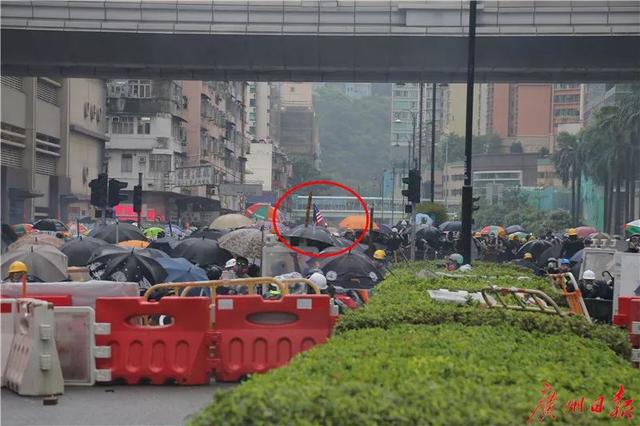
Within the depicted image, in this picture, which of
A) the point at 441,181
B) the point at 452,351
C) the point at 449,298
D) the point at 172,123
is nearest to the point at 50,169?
the point at 172,123

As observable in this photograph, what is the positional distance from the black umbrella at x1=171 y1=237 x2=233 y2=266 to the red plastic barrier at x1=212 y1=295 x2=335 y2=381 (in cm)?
1180

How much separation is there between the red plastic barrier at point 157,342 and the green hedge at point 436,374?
6.33ft

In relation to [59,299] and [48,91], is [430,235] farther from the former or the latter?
[48,91]

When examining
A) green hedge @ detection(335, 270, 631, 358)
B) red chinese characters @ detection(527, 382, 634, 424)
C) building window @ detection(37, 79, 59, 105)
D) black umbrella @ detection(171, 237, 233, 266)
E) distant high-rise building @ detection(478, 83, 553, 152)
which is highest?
distant high-rise building @ detection(478, 83, 553, 152)

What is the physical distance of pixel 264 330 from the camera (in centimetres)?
1302

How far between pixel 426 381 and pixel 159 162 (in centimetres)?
8518

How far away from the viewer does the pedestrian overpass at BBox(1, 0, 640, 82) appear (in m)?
39.5

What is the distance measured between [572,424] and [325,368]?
1746 mm

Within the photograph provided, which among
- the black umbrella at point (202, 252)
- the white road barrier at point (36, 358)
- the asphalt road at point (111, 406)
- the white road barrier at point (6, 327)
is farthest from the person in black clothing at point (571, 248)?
the white road barrier at point (36, 358)

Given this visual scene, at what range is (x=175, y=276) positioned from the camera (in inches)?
762

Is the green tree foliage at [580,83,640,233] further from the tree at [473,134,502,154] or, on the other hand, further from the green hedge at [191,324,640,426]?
the tree at [473,134,502,154]

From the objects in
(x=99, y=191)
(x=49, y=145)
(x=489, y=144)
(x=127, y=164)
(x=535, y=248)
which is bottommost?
(x=535, y=248)

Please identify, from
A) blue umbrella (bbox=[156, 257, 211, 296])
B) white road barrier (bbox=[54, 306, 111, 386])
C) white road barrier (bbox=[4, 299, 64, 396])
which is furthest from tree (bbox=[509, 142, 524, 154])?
white road barrier (bbox=[4, 299, 64, 396])

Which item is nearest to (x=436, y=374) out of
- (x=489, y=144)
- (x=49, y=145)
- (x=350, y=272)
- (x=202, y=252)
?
(x=350, y=272)
